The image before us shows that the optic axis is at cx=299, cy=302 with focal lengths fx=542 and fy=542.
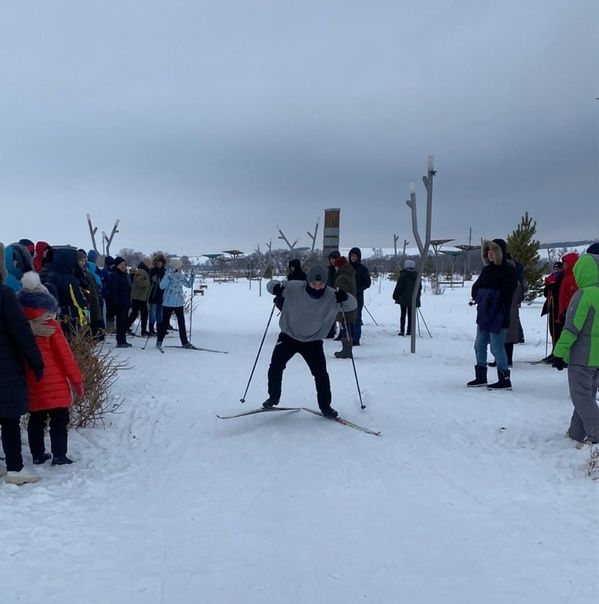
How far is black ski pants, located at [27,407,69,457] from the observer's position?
4082mm

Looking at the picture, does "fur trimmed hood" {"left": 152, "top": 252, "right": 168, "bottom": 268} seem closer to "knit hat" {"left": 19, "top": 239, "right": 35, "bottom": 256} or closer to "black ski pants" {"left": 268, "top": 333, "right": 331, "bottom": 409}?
"knit hat" {"left": 19, "top": 239, "right": 35, "bottom": 256}

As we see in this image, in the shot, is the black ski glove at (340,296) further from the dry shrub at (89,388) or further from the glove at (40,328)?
the glove at (40,328)

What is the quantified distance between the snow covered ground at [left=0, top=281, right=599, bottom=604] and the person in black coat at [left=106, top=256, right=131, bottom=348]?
4082 millimetres

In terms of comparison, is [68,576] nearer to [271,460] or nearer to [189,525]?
[189,525]

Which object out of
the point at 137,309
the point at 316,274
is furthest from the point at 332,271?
the point at 316,274

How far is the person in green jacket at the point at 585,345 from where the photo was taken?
443 cm

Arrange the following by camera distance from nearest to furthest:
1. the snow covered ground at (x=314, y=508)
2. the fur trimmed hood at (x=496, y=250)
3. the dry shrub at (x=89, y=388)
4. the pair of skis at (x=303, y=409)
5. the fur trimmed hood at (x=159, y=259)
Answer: the snow covered ground at (x=314, y=508) < the dry shrub at (x=89, y=388) < the pair of skis at (x=303, y=409) < the fur trimmed hood at (x=496, y=250) < the fur trimmed hood at (x=159, y=259)

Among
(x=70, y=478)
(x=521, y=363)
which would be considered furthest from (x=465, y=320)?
(x=70, y=478)

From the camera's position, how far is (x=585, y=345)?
448cm

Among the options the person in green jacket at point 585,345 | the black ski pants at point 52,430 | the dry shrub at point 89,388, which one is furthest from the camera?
the dry shrub at point 89,388

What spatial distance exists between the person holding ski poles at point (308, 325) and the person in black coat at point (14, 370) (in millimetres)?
2446

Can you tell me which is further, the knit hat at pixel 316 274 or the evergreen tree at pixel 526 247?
the evergreen tree at pixel 526 247

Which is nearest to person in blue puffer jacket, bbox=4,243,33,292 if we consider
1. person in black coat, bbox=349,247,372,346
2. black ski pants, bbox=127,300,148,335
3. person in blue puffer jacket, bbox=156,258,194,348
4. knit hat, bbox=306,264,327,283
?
knit hat, bbox=306,264,327,283

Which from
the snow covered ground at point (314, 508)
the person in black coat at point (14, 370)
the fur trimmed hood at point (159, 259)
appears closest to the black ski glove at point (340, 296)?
the snow covered ground at point (314, 508)
